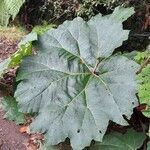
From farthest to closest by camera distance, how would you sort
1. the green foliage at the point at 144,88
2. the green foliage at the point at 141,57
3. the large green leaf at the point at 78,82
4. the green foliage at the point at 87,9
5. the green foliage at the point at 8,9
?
the green foliage at the point at 8,9, the green foliage at the point at 87,9, the green foliage at the point at 141,57, the large green leaf at the point at 78,82, the green foliage at the point at 144,88

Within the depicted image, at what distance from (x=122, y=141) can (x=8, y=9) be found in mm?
2550

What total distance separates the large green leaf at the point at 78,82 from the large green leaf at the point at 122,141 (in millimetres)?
231

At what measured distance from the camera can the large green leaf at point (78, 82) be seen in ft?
9.56

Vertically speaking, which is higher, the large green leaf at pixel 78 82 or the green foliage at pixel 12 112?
the large green leaf at pixel 78 82

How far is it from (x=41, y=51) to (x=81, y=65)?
0.37 metres

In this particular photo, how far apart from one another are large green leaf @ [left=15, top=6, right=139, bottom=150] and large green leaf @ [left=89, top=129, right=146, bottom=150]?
231 millimetres

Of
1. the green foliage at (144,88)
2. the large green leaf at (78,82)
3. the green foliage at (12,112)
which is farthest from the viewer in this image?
the green foliage at (12,112)

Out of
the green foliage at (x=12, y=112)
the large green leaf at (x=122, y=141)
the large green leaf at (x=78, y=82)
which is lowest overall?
the large green leaf at (x=122, y=141)

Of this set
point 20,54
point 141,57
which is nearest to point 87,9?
point 20,54

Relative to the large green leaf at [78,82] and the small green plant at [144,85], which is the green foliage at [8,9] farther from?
the small green plant at [144,85]

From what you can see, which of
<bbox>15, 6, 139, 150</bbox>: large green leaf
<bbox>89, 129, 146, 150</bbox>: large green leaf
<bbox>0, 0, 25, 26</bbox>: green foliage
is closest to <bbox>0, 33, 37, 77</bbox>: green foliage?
<bbox>15, 6, 139, 150</bbox>: large green leaf

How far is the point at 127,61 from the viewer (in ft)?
10.2

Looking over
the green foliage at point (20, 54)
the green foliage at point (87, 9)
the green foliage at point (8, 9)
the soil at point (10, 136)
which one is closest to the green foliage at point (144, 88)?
the green foliage at point (20, 54)

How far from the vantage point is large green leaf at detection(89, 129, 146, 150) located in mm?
3012
